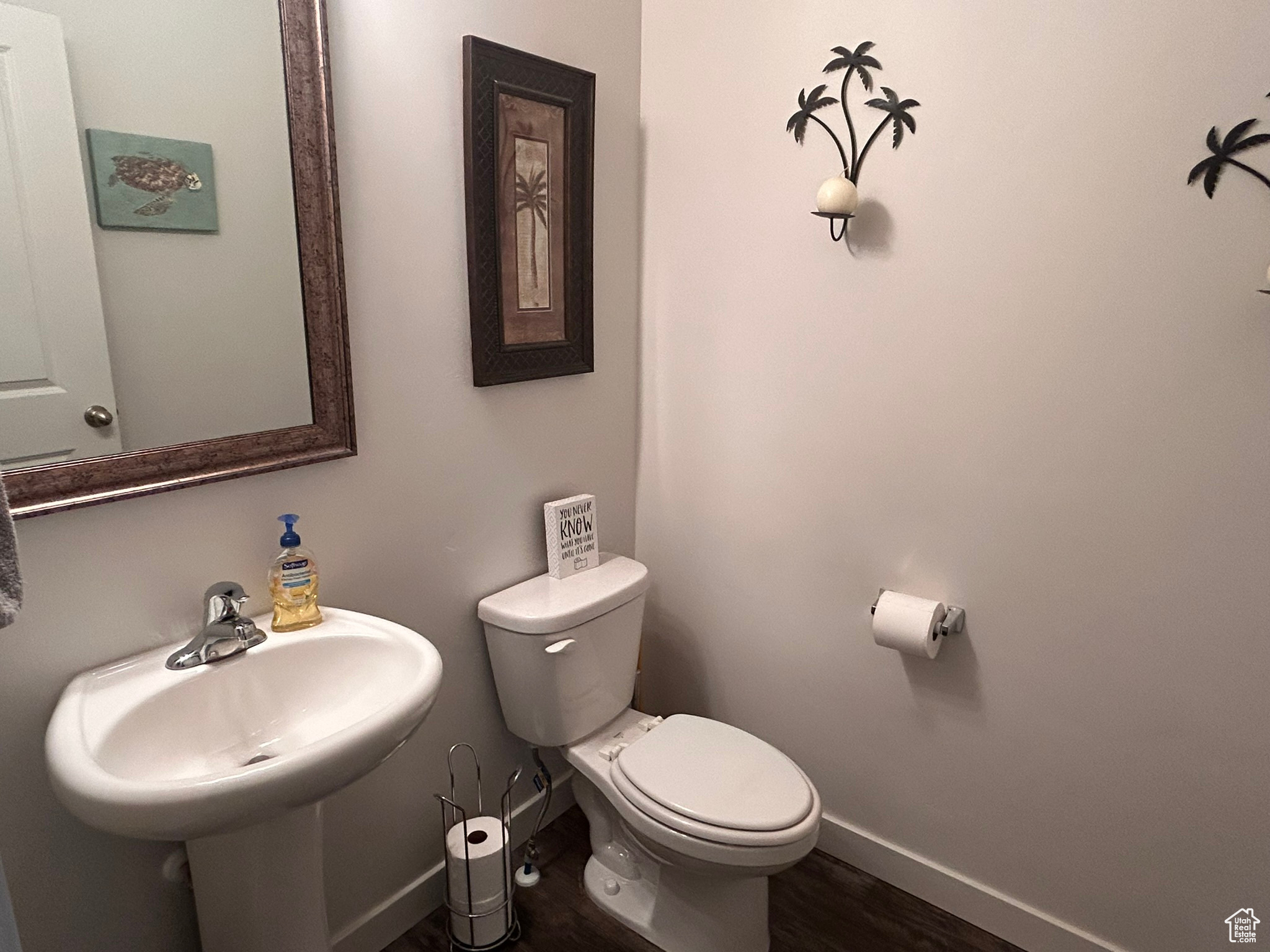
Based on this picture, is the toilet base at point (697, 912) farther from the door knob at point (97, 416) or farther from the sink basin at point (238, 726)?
the door knob at point (97, 416)

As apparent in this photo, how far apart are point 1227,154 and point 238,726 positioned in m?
1.78

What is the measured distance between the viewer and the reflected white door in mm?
1015

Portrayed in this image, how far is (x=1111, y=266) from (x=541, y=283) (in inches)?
42.8

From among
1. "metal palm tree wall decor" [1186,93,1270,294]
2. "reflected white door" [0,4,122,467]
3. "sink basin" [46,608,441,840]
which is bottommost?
"sink basin" [46,608,441,840]

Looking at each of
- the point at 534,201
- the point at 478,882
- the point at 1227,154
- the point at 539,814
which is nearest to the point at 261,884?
the point at 478,882

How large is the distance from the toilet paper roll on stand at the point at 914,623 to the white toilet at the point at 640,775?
13.1 inches

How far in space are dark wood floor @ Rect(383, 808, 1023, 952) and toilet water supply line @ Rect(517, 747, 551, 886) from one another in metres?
0.04

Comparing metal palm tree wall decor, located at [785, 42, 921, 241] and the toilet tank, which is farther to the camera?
the toilet tank

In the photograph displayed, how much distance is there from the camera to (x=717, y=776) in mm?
1550

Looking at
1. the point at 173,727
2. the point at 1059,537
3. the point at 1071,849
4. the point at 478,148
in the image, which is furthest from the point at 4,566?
the point at 1071,849

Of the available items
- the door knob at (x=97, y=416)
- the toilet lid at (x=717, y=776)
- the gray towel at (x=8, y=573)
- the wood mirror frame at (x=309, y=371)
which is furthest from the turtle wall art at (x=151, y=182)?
the toilet lid at (x=717, y=776)

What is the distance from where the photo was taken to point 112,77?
3.58ft

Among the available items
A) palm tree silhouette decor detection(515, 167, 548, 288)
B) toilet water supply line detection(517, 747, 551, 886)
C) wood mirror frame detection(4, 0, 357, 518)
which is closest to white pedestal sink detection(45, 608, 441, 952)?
wood mirror frame detection(4, 0, 357, 518)
